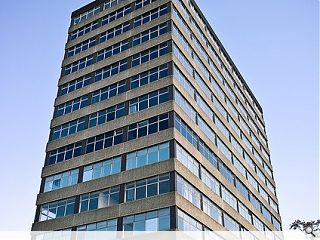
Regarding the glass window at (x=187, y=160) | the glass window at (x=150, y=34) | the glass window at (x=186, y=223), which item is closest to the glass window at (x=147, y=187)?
the glass window at (x=186, y=223)

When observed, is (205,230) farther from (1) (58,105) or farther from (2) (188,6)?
(2) (188,6)

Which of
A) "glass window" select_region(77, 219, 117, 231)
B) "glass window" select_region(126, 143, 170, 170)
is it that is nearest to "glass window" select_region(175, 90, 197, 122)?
"glass window" select_region(126, 143, 170, 170)

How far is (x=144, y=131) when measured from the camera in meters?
43.2

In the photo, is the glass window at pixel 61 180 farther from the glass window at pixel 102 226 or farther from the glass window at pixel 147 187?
the glass window at pixel 147 187

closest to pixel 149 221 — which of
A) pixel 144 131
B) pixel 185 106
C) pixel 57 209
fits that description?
pixel 144 131

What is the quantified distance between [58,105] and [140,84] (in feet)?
41.5

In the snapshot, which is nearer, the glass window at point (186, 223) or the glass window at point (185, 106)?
the glass window at point (186, 223)

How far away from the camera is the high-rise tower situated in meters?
40.2

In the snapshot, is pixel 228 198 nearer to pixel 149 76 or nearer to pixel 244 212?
pixel 244 212

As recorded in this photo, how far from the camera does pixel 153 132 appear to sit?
42.4 metres

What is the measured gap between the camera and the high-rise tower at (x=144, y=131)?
1581 inches

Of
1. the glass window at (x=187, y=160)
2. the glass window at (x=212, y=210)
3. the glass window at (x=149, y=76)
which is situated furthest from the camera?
the glass window at (x=149, y=76)

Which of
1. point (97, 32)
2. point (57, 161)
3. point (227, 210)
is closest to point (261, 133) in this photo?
point (227, 210)

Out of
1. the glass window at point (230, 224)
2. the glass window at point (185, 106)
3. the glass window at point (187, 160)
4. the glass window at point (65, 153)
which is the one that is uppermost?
the glass window at point (185, 106)
